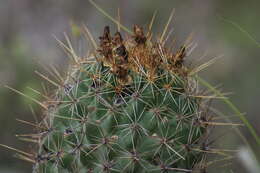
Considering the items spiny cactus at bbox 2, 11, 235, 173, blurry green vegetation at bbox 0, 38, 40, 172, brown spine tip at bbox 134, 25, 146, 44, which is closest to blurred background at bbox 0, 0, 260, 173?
A: blurry green vegetation at bbox 0, 38, 40, 172

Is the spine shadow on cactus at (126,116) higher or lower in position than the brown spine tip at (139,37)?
lower

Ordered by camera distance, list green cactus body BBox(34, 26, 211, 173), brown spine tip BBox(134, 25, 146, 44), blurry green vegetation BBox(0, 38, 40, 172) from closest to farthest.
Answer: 1. green cactus body BBox(34, 26, 211, 173)
2. brown spine tip BBox(134, 25, 146, 44)
3. blurry green vegetation BBox(0, 38, 40, 172)

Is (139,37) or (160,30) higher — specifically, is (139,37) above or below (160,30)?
below

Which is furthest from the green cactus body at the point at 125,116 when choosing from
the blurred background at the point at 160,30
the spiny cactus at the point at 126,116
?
the blurred background at the point at 160,30

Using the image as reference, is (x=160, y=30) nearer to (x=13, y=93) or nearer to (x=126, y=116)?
(x=13, y=93)

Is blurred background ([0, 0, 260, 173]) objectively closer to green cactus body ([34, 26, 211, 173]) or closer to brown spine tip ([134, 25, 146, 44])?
green cactus body ([34, 26, 211, 173])

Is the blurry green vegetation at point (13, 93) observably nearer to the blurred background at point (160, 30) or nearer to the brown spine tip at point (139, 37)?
the blurred background at point (160, 30)

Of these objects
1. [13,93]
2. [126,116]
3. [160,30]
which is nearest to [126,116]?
[126,116]
